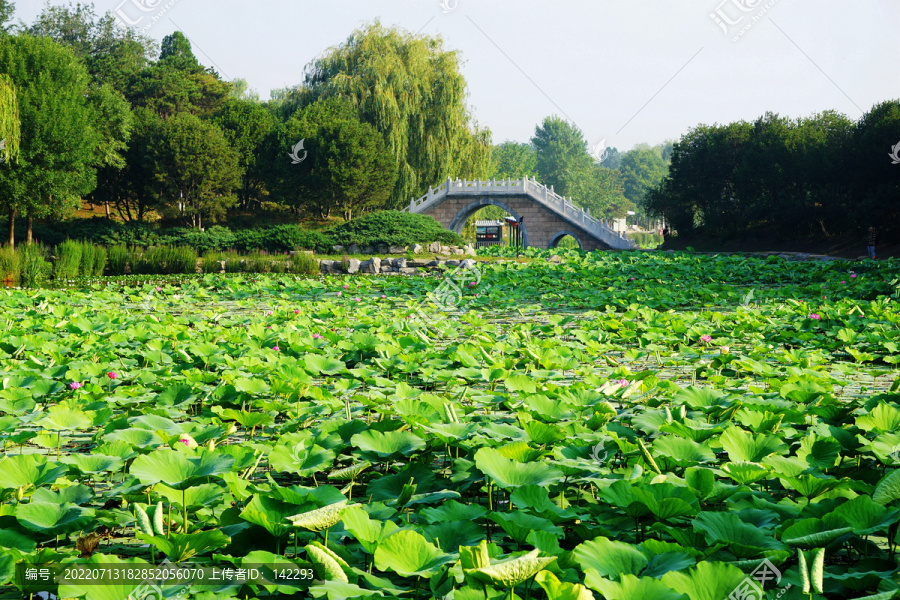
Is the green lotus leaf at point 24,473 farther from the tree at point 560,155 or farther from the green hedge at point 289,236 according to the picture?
the tree at point 560,155

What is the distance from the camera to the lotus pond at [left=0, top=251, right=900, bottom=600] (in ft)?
4.21

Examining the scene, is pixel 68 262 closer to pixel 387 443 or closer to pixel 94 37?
pixel 387 443

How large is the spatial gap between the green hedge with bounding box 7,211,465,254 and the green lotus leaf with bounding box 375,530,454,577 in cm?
1727

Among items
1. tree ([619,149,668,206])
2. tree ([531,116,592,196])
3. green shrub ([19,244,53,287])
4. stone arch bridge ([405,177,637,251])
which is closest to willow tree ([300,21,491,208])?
stone arch bridge ([405,177,637,251])

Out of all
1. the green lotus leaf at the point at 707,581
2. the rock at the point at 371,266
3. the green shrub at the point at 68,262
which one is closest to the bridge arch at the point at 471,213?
the rock at the point at 371,266

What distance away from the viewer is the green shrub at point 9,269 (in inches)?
429

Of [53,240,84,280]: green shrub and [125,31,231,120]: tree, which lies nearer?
[53,240,84,280]: green shrub

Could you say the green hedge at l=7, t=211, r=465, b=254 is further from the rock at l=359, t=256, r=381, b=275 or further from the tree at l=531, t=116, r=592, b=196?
the tree at l=531, t=116, r=592, b=196

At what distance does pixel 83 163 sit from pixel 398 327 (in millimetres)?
18180

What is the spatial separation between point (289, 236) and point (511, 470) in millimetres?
17267

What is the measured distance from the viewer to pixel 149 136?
24750 mm

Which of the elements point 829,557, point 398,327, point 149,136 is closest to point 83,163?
point 149,136

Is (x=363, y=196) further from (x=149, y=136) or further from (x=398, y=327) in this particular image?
(x=398, y=327)

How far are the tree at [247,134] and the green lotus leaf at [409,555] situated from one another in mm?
26489
